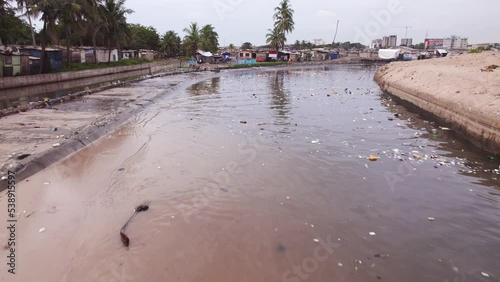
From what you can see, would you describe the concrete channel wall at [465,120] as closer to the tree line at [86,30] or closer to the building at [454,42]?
the tree line at [86,30]

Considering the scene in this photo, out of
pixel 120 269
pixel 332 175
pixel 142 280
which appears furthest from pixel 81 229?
pixel 332 175

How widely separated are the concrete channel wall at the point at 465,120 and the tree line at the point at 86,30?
30082 millimetres

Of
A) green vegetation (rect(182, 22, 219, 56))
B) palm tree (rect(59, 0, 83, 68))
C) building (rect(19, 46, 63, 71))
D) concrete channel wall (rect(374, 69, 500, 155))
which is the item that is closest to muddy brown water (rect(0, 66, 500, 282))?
concrete channel wall (rect(374, 69, 500, 155))

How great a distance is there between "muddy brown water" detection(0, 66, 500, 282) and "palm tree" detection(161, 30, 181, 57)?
68.2m

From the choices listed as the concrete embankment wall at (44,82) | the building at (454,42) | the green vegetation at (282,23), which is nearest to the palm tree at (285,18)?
the green vegetation at (282,23)

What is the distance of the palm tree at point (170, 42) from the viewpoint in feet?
243

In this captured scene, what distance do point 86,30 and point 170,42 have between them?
3866cm

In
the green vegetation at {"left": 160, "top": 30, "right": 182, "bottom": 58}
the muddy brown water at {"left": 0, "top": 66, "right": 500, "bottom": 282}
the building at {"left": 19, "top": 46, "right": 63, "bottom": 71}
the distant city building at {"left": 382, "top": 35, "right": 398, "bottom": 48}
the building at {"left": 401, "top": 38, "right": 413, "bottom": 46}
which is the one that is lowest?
the muddy brown water at {"left": 0, "top": 66, "right": 500, "bottom": 282}

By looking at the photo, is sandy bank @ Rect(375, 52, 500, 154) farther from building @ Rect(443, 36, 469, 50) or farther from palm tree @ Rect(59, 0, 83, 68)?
building @ Rect(443, 36, 469, 50)

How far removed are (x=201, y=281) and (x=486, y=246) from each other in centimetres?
448

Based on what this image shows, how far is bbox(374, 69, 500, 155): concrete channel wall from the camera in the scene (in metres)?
9.70

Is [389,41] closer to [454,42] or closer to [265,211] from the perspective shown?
[454,42]

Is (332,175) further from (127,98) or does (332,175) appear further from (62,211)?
(127,98)

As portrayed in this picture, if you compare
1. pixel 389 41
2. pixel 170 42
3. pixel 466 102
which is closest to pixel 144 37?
pixel 170 42
